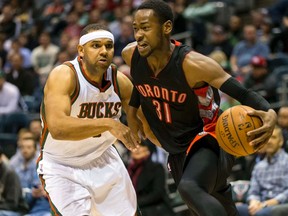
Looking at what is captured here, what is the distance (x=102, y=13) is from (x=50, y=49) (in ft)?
4.90

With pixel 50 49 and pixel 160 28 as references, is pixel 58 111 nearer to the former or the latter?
pixel 160 28

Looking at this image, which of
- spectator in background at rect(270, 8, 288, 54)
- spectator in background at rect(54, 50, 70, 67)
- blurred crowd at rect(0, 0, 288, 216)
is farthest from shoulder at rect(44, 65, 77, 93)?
spectator in background at rect(54, 50, 70, 67)

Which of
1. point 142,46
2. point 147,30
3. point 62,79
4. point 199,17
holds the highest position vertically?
point 147,30

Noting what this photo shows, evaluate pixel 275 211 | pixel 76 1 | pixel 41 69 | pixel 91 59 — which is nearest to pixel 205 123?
pixel 91 59

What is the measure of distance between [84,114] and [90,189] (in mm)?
574

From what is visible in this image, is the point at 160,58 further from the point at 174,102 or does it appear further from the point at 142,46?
the point at 174,102

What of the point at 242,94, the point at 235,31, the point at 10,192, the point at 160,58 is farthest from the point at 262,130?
the point at 235,31

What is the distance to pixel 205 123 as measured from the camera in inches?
215

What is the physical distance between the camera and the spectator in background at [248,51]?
11.7 meters

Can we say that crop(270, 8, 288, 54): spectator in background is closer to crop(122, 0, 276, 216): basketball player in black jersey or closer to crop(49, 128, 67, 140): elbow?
crop(122, 0, 276, 216): basketball player in black jersey

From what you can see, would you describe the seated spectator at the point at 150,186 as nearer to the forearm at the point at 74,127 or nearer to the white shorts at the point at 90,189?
the white shorts at the point at 90,189

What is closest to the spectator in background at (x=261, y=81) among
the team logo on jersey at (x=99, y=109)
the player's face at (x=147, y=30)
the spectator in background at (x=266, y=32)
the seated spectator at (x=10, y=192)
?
the spectator in background at (x=266, y=32)

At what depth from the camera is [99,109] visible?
5.69m

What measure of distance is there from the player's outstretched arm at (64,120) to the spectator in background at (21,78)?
759 centimetres
